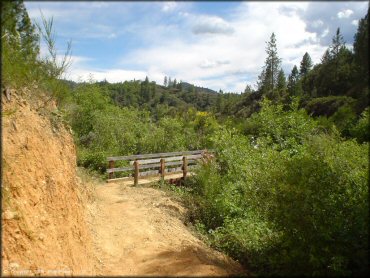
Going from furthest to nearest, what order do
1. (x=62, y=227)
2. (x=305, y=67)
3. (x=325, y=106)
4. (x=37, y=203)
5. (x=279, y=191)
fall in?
(x=305, y=67) → (x=325, y=106) → (x=279, y=191) → (x=62, y=227) → (x=37, y=203)

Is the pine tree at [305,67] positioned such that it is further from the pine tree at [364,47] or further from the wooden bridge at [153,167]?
the pine tree at [364,47]

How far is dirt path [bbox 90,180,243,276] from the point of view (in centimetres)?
639

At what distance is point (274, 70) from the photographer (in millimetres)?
58312

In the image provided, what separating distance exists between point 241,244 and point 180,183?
21.8 feet

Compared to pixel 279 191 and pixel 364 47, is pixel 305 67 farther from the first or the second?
pixel 279 191

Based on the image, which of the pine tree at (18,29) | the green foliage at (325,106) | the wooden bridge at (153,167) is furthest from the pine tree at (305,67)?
the pine tree at (18,29)

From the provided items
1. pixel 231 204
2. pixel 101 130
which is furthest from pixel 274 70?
pixel 231 204

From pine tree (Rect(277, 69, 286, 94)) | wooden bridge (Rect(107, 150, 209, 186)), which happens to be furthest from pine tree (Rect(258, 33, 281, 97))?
wooden bridge (Rect(107, 150, 209, 186))

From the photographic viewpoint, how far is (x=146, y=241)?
26.1ft

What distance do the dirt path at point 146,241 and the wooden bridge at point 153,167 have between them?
1635mm

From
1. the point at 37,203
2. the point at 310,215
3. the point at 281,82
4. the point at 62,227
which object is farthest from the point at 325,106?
the point at 37,203

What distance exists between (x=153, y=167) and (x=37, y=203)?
9.14 meters

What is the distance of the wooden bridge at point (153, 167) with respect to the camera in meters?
13.1

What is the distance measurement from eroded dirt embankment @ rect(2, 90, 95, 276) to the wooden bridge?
17.8 feet
